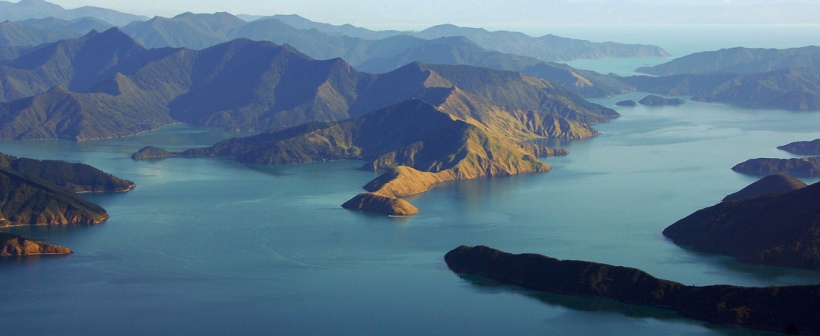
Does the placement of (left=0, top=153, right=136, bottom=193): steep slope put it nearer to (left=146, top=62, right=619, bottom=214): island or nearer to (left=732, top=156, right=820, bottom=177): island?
(left=146, top=62, right=619, bottom=214): island

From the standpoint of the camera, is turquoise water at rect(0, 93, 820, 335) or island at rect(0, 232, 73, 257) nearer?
turquoise water at rect(0, 93, 820, 335)

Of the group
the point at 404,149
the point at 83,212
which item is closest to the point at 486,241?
the point at 83,212

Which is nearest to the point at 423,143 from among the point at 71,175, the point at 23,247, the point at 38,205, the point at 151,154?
the point at 151,154

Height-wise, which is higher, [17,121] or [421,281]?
[17,121]

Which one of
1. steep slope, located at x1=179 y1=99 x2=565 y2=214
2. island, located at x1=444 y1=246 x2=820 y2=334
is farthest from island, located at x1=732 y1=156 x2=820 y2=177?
island, located at x1=444 y1=246 x2=820 y2=334

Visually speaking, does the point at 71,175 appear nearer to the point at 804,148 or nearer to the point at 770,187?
the point at 770,187

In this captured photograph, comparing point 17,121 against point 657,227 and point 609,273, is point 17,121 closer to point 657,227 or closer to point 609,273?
point 657,227

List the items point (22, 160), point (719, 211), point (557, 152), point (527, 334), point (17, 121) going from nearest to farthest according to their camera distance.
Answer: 1. point (527, 334)
2. point (719, 211)
3. point (22, 160)
4. point (557, 152)
5. point (17, 121)

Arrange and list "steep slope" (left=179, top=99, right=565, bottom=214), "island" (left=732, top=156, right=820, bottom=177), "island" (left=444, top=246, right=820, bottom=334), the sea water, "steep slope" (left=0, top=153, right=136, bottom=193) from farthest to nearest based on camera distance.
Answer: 1. "island" (left=732, top=156, right=820, bottom=177)
2. "steep slope" (left=179, top=99, right=565, bottom=214)
3. "steep slope" (left=0, top=153, right=136, bottom=193)
4. the sea water
5. "island" (left=444, top=246, right=820, bottom=334)
